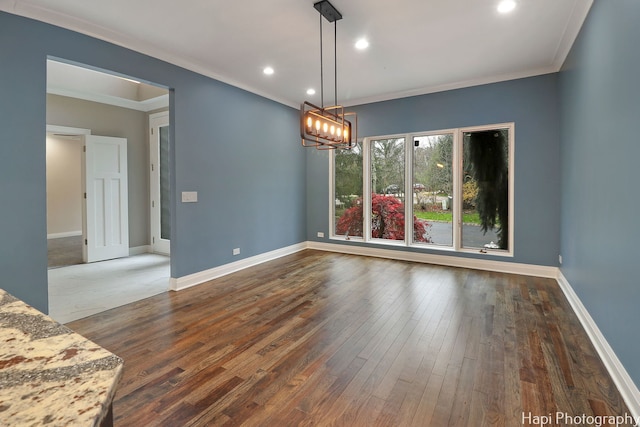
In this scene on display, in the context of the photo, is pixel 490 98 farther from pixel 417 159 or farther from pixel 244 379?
pixel 244 379

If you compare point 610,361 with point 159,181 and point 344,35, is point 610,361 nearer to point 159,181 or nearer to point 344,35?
point 344,35

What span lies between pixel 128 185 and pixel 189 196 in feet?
9.31

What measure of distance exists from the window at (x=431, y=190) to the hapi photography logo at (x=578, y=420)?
129 inches

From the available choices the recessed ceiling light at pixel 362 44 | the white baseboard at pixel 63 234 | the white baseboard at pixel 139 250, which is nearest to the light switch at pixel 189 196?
the recessed ceiling light at pixel 362 44

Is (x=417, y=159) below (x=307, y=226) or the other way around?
the other way around

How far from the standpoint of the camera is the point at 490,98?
187 inches

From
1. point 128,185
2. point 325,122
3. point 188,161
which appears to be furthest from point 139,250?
point 325,122

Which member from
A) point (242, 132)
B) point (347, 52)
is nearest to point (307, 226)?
point (242, 132)

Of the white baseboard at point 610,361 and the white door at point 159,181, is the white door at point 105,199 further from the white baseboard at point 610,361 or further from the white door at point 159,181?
the white baseboard at point 610,361

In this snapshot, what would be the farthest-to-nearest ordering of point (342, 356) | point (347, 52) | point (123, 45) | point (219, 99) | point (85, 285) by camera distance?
point (219, 99)
point (85, 285)
point (347, 52)
point (123, 45)
point (342, 356)

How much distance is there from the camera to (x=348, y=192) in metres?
6.25

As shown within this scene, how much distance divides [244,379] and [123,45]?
363cm

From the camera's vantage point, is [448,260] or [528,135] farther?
[448,260]

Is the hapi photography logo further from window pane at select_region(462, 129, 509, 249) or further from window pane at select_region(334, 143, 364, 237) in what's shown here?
window pane at select_region(334, 143, 364, 237)
